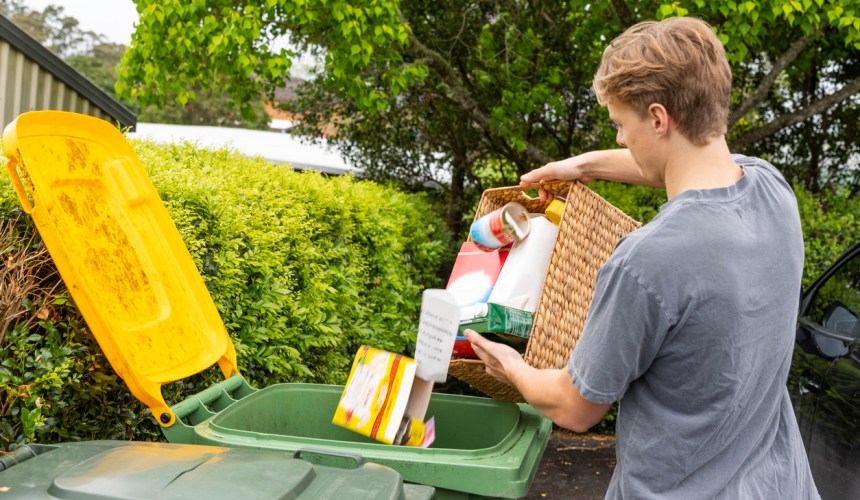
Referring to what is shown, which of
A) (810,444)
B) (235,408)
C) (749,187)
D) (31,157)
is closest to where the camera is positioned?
(749,187)

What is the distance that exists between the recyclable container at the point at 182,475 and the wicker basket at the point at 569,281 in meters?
0.45

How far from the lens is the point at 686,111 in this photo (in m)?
1.52

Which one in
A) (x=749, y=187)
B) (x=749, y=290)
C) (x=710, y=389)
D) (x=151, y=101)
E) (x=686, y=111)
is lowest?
(x=710, y=389)

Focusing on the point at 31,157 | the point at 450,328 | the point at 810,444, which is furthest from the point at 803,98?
the point at 31,157

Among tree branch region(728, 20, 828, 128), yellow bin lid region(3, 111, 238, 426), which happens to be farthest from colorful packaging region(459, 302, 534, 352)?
tree branch region(728, 20, 828, 128)

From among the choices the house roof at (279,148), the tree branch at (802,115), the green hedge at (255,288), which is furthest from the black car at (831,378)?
the house roof at (279,148)

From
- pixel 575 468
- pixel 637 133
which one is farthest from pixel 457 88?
pixel 637 133

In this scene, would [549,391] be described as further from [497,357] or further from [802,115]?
[802,115]

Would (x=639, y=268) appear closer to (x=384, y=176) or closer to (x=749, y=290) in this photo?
(x=749, y=290)

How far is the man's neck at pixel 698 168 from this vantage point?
156 centimetres

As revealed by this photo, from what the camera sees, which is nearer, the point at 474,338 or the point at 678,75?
the point at 678,75

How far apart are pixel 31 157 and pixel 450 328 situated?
1152mm

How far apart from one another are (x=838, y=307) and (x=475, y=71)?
14.1 feet

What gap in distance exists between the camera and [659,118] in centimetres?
154
